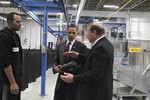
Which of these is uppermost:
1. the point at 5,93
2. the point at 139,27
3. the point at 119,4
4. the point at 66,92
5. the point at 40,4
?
the point at 119,4

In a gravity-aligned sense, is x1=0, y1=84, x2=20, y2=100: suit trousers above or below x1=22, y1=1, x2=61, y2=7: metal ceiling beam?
below

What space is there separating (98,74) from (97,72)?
0.02m

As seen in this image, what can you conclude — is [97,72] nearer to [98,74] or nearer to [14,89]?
[98,74]

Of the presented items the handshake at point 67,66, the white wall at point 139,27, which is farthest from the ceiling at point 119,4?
the handshake at point 67,66

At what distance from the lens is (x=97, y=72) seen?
2330 mm

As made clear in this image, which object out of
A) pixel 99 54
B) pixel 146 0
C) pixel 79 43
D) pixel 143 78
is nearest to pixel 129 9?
pixel 146 0

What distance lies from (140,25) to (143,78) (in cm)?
1215

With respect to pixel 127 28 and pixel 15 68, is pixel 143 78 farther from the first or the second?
pixel 127 28

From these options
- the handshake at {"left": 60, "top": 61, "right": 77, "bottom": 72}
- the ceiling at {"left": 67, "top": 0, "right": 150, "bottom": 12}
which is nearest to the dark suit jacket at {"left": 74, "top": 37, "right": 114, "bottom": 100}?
the handshake at {"left": 60, "top": 61, "right": 77, "bottom": 72}

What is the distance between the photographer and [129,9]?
18312mm

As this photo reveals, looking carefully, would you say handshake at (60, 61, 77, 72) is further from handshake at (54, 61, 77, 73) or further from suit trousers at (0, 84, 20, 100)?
suit trousers at (0, 84, 20, 100)

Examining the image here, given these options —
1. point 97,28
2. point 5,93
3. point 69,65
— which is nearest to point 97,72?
point 97,28

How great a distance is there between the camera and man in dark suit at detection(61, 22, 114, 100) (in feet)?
7.69

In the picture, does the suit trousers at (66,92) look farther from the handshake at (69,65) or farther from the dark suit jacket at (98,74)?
the dark suit jacket at (98,74)
